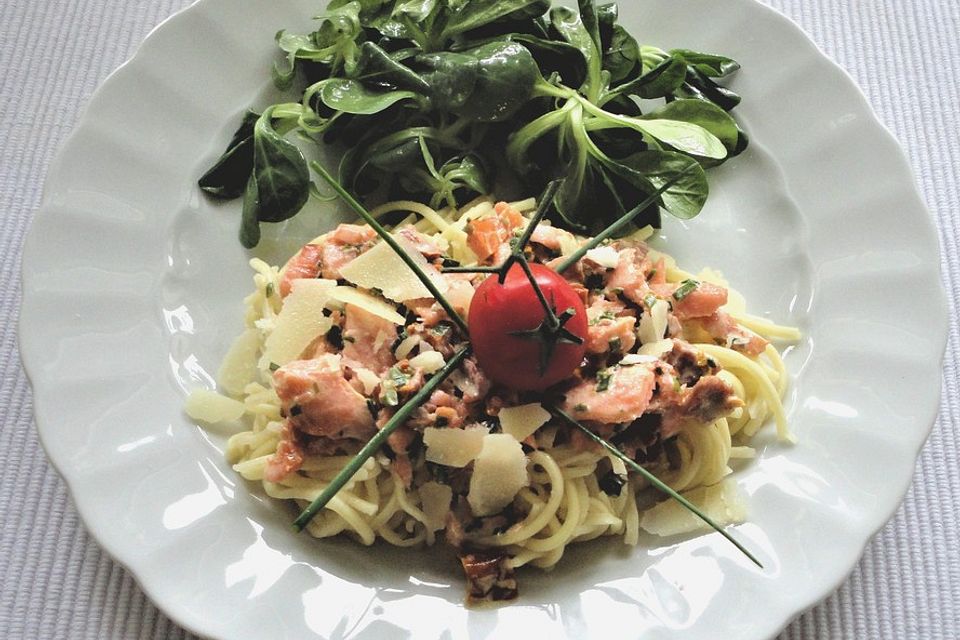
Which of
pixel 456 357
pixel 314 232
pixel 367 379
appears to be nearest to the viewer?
pixel 456 357

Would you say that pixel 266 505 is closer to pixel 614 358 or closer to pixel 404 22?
pixel 614 358

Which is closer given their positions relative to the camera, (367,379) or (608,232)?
(608,232)

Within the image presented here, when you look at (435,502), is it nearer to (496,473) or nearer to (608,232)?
(496,473)

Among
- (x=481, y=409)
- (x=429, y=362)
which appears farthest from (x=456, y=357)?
(x=481, y=409)

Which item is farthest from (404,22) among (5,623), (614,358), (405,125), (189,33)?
(5,623)

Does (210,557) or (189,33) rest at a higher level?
(189,33)

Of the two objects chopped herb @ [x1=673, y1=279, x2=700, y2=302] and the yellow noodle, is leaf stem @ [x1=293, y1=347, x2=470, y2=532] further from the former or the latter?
chopped herb @ [x1=673, y1=279, x2=700, y2=302]
